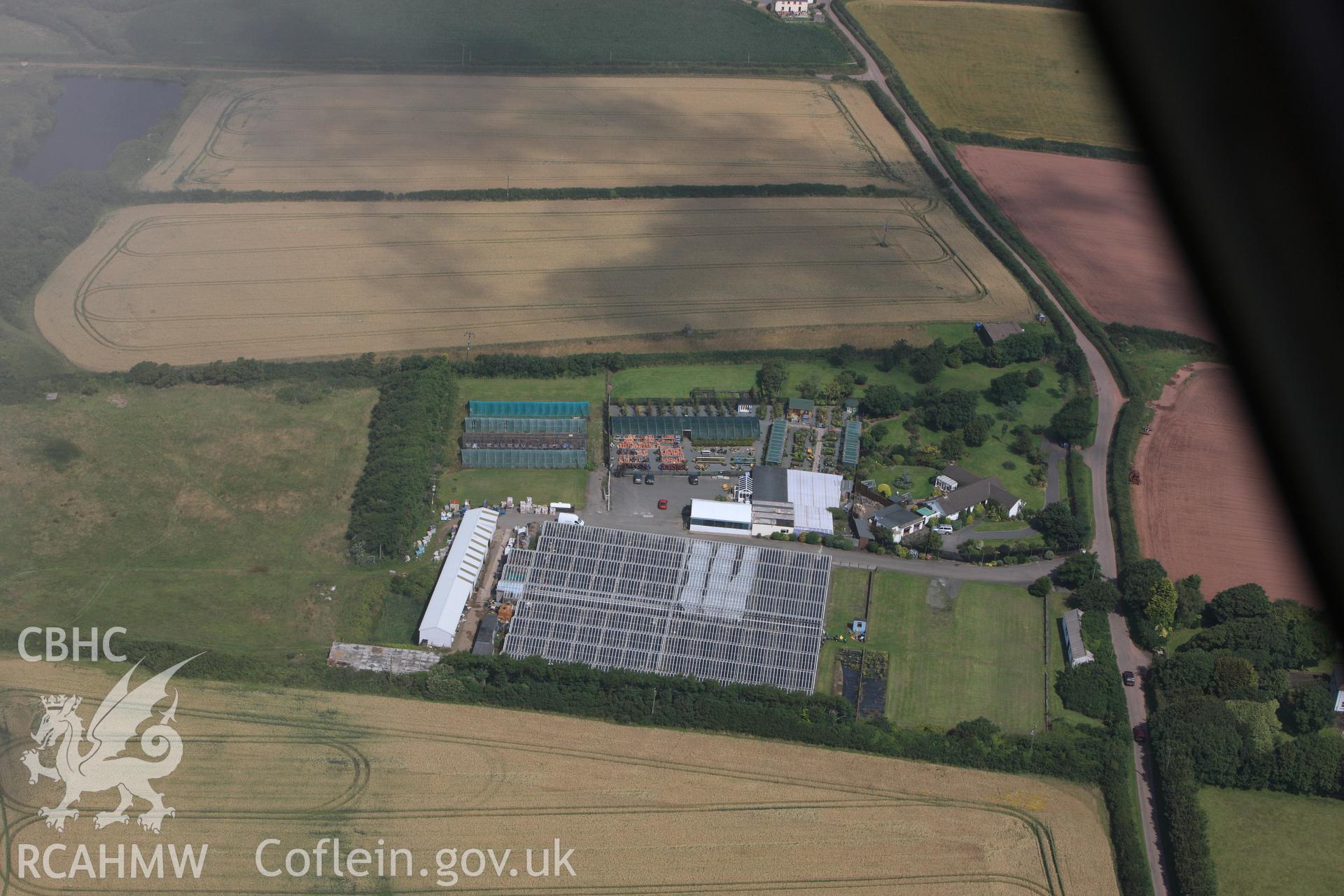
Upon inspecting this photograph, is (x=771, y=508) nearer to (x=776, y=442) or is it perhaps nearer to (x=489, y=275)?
(x=776, y=442)

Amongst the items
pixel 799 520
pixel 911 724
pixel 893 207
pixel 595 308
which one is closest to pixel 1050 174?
pixel 893 207

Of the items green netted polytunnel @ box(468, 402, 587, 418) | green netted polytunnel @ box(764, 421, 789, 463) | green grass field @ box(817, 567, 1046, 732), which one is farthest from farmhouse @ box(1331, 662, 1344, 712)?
green netted polytunnel @ box(468, 402, 587, 418)

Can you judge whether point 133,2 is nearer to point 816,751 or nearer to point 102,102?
point 102,102

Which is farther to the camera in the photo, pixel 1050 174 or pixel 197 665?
pixel 1050 174

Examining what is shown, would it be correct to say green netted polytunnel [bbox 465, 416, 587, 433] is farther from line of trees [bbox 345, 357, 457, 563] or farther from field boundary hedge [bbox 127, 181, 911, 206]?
field boundary hedge [bbox 127, 181, 911, 206]

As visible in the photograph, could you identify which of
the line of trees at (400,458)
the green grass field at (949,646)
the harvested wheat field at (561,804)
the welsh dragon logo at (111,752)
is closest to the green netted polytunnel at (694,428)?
the line of trees at (400,458)
